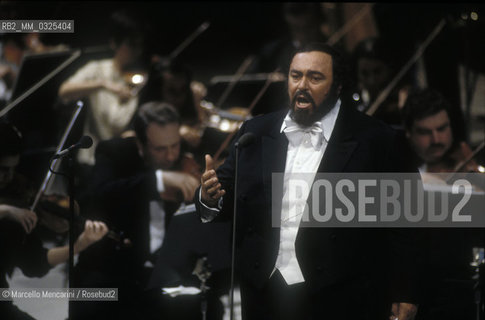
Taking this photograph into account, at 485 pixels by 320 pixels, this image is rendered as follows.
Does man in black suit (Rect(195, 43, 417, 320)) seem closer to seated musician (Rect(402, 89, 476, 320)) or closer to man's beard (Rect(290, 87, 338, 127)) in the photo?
man's beard (Rect(290, 87, 338, 127))

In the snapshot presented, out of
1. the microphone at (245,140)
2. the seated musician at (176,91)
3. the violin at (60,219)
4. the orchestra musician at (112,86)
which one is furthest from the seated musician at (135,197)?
the microphone at (245,140)

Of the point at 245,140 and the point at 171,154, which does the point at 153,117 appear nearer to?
the point at 171,154

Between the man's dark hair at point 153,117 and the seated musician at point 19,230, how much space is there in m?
0.63

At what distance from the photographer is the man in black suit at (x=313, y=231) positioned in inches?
101

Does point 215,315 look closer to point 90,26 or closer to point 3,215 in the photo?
point 3,215

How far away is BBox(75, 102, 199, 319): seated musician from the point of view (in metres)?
3.69

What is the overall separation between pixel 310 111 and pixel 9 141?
5.80 feet

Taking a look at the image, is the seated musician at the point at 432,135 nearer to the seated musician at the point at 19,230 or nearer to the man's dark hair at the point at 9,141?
the seated musician at the point at 19,230

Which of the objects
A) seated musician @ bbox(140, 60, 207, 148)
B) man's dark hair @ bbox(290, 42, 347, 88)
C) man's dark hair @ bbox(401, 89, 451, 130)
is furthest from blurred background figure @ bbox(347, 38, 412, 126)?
man's dark hair @ bbox(290, 42, 347, 88)

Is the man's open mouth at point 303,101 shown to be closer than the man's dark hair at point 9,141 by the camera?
Yes

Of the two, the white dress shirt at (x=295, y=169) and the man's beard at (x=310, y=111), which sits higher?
the man's beard at (x=310, y=111)

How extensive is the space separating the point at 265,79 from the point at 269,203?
7.91ft

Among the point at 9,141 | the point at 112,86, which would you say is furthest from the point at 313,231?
the point at 112,86

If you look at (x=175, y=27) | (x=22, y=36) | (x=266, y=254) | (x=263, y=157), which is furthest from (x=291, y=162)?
(x=175, y=27)
